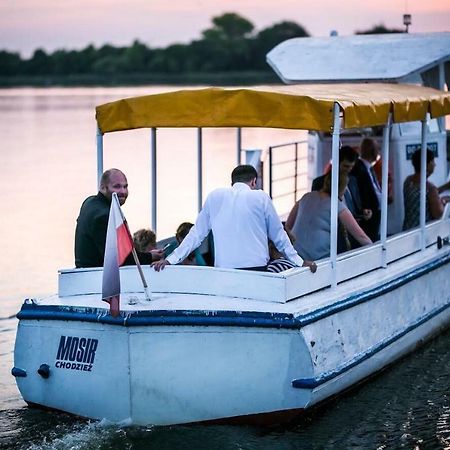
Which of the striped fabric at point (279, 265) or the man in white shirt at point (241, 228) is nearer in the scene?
the man in white shirt at point (241, 228)

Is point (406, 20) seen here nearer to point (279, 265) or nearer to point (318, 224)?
point (318, 224)

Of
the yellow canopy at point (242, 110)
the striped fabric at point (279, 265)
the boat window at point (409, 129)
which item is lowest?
the striped fabric at point (279, 265)

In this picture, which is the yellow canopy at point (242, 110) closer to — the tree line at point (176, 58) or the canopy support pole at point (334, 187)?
the canopy support pole at point (334, 187)

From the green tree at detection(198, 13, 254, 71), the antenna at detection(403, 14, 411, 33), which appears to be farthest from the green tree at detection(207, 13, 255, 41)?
the antenna at detection(403, 14, 411, 33)

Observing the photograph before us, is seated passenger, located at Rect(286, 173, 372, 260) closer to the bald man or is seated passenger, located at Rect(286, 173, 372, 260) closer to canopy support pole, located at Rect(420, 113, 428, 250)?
canopy support pole, located at Rect(420, 113, 428, 250)

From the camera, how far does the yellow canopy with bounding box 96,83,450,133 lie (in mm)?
8672

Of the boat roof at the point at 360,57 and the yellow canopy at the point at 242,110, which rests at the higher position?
the boat roof at the point at 360,57

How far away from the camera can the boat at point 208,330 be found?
27.0 feet

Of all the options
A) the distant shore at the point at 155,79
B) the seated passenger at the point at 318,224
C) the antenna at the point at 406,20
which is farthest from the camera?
the distant shore at the point at 155,79

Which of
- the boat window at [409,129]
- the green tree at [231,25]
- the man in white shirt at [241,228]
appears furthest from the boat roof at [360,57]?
the green tree at [231,25]

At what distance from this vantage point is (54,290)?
15438mm

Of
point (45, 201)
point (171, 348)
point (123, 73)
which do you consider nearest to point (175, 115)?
point (171, 348)

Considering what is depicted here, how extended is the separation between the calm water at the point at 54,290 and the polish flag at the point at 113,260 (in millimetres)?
915

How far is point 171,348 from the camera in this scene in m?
8.22
